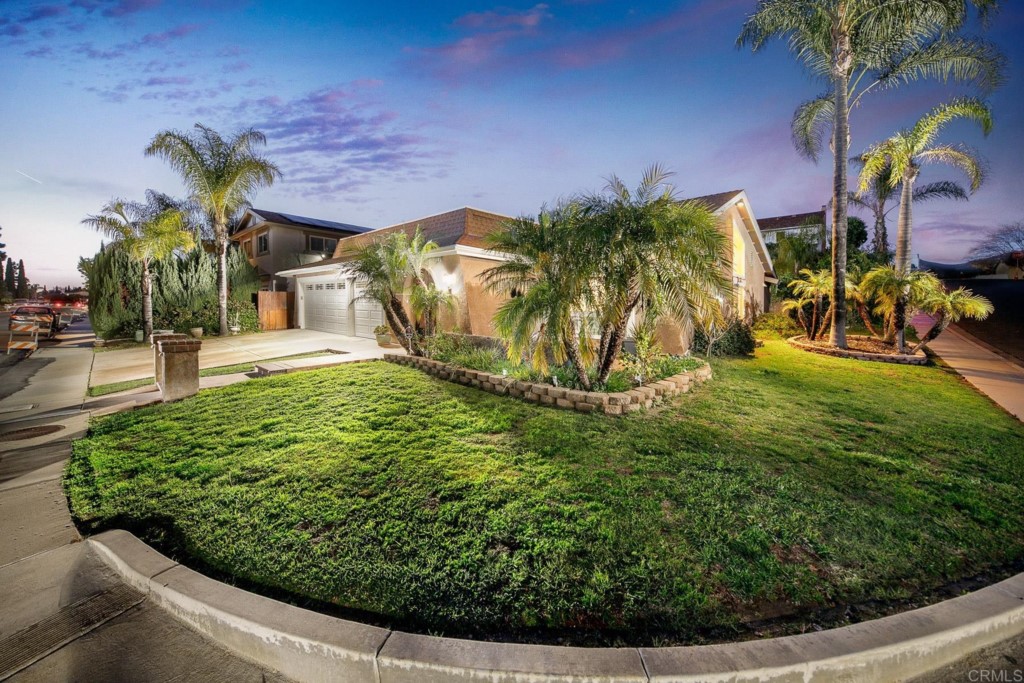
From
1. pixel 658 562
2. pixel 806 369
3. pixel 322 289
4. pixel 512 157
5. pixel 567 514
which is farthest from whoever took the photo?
pixel 512 157

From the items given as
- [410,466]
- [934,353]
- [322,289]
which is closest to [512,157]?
[322,289]

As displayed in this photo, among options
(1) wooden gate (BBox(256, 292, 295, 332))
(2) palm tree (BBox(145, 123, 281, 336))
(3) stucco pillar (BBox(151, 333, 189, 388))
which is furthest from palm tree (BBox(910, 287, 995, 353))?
(1) wooden gate (BBox(256, 292, 295, 332))

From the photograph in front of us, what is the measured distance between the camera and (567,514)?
335 cm

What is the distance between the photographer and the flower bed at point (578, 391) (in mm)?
6098

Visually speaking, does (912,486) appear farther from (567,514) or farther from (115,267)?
(115,267)

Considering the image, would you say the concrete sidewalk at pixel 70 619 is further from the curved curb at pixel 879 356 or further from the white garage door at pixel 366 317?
the curved curb at pixel 879 356

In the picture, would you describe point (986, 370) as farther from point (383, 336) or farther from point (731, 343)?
point (383, 336)

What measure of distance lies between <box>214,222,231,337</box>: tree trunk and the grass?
27.5ft

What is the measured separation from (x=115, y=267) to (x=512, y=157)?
3010 cm

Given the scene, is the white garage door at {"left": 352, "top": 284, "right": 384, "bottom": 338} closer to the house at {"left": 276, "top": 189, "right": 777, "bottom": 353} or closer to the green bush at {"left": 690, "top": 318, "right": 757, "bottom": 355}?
the house at {"left": 276, "top": 189, "right": 777, "bottom": 353}

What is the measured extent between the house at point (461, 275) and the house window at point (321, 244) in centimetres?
600

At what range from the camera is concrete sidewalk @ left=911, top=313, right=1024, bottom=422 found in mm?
7266

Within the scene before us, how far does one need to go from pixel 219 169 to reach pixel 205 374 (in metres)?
11.8

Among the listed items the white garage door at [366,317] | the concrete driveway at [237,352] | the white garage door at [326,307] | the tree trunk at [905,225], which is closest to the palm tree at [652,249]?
the concrete driveway at [237,352]
